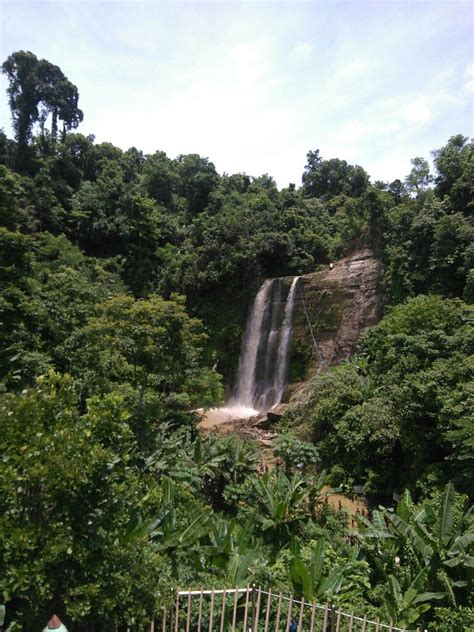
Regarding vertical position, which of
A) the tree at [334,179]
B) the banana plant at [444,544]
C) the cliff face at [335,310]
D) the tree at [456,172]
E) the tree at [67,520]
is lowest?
the banana plant at [444,544]

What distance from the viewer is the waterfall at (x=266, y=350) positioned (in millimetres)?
22609

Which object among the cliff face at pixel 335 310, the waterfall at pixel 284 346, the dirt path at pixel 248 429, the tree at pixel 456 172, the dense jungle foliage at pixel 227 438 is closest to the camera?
the dense jungle foliage at pixel 227 438

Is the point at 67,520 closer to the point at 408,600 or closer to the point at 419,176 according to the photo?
the point at 408,600

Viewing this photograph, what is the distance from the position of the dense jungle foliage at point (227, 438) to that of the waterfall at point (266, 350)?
1280 millimetres

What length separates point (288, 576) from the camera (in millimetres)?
5973

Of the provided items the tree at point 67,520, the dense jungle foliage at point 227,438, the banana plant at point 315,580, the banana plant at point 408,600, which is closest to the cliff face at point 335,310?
the dense jungle foliage at point 227,438

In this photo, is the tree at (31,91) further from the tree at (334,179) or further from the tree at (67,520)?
the tree at (67,520)

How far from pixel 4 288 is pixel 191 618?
10702mm

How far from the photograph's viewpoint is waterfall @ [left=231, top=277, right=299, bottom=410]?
22.6 meters

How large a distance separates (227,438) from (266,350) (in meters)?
12.2

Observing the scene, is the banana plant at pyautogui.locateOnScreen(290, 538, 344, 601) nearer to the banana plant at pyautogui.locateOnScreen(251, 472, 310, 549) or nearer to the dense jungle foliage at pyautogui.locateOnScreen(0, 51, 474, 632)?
the dense jungle foliage at pyautogui.locateOnScreen(0, 51, 474, 632)

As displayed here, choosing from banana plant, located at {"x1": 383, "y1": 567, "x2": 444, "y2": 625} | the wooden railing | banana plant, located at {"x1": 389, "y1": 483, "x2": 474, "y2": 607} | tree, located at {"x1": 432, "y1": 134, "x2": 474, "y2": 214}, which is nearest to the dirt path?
banana plant, located at {"x1": 389, "y1": 483, "x2": 474, "y2": 607}

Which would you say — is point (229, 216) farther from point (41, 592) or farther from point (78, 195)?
point (41, 592)

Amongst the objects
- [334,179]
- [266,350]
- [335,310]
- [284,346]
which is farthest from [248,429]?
[334,179]
